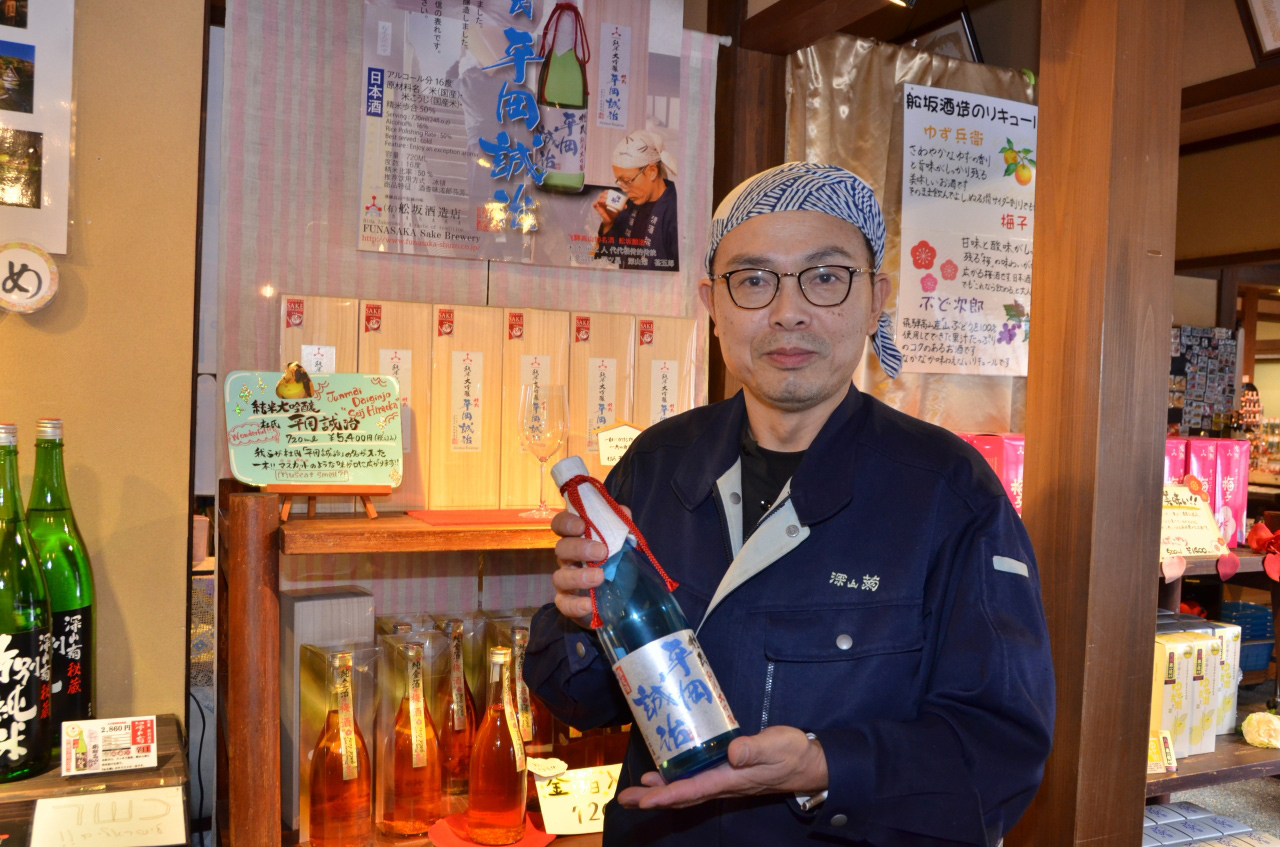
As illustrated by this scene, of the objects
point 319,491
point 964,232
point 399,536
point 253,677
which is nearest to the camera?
point 253,677

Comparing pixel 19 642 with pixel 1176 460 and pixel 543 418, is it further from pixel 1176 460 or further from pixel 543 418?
pixel 1176 460

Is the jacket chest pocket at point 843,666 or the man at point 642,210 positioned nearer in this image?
the jacket chest pocket at point 843,666

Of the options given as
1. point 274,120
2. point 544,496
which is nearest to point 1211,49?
point 544,496

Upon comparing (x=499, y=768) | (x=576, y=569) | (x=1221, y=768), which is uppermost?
(x=576, y=569)

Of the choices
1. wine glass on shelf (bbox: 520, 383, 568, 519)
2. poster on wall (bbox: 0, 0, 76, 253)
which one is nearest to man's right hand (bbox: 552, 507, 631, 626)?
wine glass on shelf (bbox: 520, 383, 568, 519)

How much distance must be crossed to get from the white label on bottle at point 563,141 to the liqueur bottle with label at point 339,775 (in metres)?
1.25

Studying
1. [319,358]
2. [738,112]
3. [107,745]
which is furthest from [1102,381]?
[107,745]

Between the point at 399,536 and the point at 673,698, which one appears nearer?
the point at 673,698

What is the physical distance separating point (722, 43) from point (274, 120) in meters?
1.16

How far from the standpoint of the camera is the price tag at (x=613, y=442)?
1945mm

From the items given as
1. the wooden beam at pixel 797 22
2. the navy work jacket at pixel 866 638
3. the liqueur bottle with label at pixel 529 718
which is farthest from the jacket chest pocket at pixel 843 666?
the wooden beam at pixel 797 22

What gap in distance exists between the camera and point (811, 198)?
124 centimetres

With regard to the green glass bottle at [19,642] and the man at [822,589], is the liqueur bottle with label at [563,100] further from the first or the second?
the green glass bottle at [19,642]

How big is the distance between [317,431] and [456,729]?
0.65m
